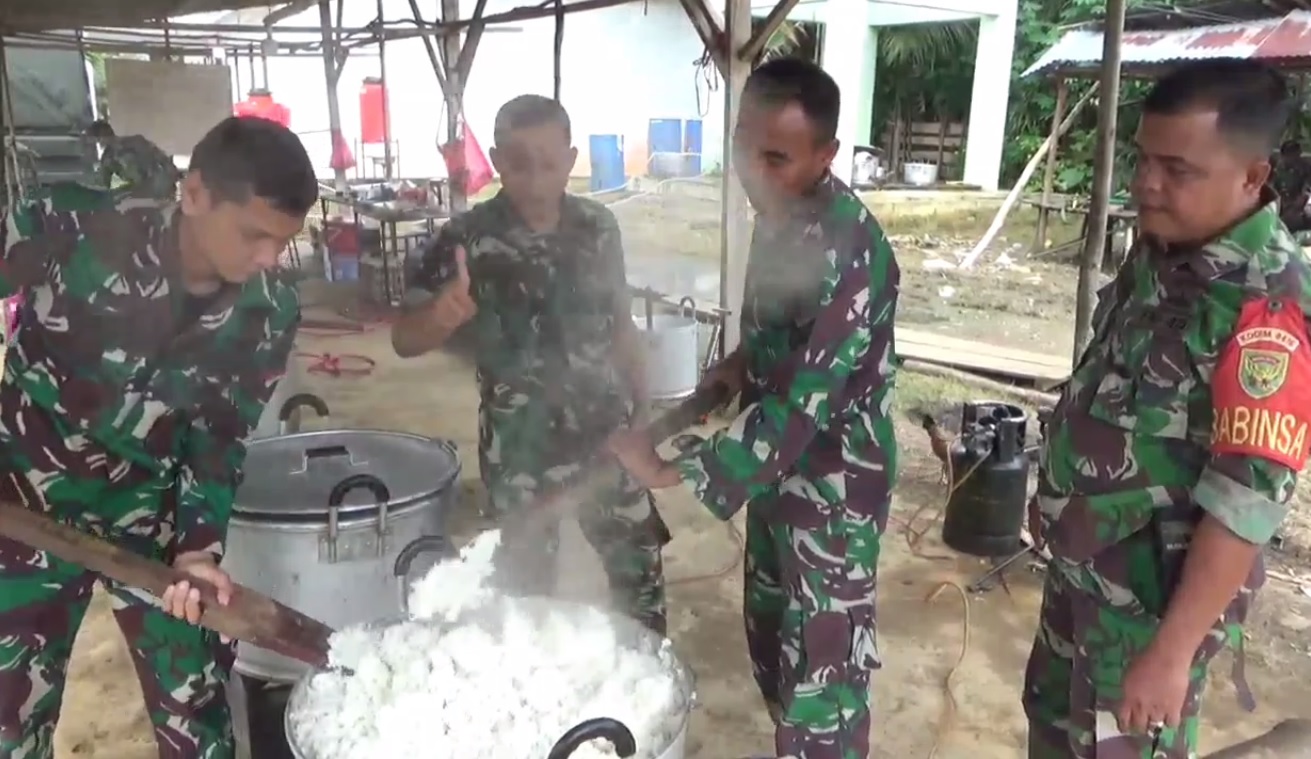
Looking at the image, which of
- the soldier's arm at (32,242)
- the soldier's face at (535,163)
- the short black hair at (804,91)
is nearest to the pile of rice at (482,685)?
the soldier's arm at (32,242)

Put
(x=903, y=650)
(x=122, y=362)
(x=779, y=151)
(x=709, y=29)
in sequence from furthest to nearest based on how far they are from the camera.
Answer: (x=709, y=29) < (x=903, y=650) < (x=779, y=151) < (x=122, y=362)

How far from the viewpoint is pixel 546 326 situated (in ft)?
10.8

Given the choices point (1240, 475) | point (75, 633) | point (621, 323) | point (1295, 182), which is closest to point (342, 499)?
point (75, 633)

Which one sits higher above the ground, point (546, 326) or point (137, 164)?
point (137, 164)

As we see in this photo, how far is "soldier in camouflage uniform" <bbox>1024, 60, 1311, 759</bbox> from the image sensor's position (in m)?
1.73

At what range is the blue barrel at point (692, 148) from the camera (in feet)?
63.2

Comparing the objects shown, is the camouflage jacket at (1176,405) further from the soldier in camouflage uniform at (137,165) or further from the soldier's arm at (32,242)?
the soldier in camouflage uniform at (137,165)

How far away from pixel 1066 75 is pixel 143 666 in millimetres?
12580

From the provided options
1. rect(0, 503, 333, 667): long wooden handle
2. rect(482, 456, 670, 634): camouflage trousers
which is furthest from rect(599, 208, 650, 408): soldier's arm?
rect(0, 503, 333, 667): long wooden handle

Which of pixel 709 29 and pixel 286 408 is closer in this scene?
pixel 286 408

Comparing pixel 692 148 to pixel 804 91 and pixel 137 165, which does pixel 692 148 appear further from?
pixel 804 91

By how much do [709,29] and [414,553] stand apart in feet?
15.2

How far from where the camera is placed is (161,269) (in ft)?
7.29

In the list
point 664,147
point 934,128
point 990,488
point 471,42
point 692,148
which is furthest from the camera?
point 934,128
